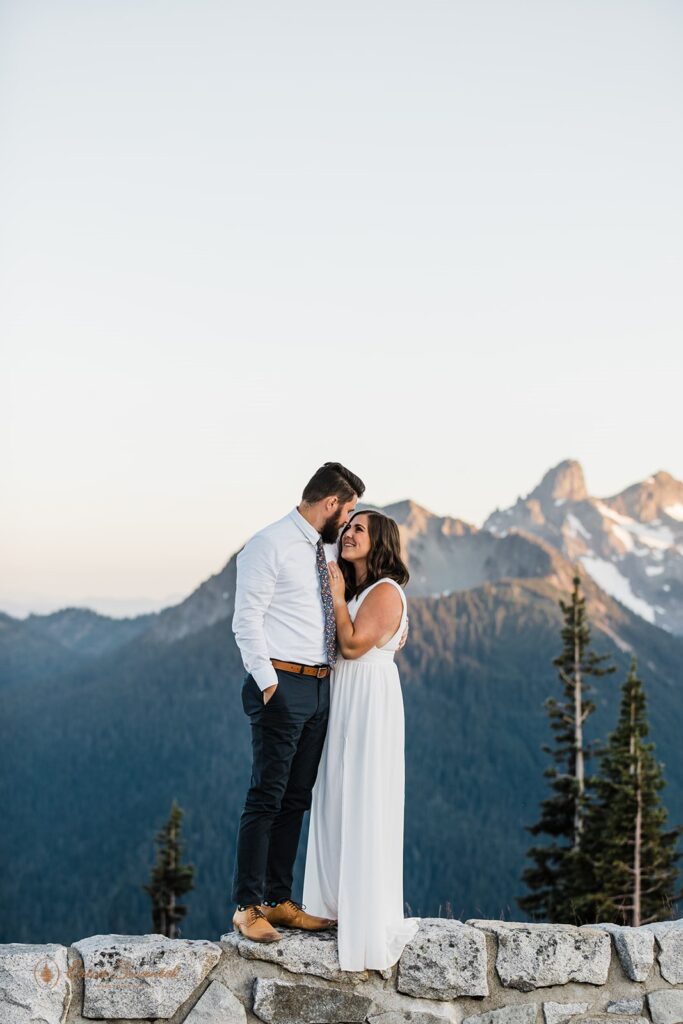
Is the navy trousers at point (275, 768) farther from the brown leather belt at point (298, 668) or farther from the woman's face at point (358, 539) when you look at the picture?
the woman's face at point (358, 539)

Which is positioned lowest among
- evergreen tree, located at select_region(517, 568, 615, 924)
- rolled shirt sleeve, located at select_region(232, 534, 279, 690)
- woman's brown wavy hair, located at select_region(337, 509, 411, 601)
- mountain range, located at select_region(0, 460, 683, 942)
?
rolled shirt sleeve, located at select_region(232, 534, 279, 690)

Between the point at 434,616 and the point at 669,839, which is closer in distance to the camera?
the point at 669,839

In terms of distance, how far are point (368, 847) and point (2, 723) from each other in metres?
202

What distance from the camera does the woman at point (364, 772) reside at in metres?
5.50

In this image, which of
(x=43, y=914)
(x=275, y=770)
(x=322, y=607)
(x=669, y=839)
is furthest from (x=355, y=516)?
(x=43, y=914)

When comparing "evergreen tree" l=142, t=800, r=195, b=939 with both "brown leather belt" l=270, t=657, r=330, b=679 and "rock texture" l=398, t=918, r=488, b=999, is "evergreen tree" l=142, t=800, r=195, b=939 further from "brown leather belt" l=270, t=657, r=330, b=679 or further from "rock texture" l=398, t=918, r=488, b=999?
"brown leather belt" l=270, t=657, r=330, b=679

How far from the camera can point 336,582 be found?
Answer: 5695mm

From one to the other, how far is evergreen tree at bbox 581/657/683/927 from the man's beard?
21.6 meters

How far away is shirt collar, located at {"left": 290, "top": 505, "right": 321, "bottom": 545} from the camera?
559cm

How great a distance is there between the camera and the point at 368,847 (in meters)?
5.54

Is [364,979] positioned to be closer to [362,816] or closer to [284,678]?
[362,816]

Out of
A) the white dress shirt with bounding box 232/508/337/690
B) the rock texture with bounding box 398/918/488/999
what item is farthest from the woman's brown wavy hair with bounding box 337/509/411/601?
the rock texture with bounding box 398/918/488/999

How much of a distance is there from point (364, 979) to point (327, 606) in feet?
5.77

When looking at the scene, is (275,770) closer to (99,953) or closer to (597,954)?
(99,953)
